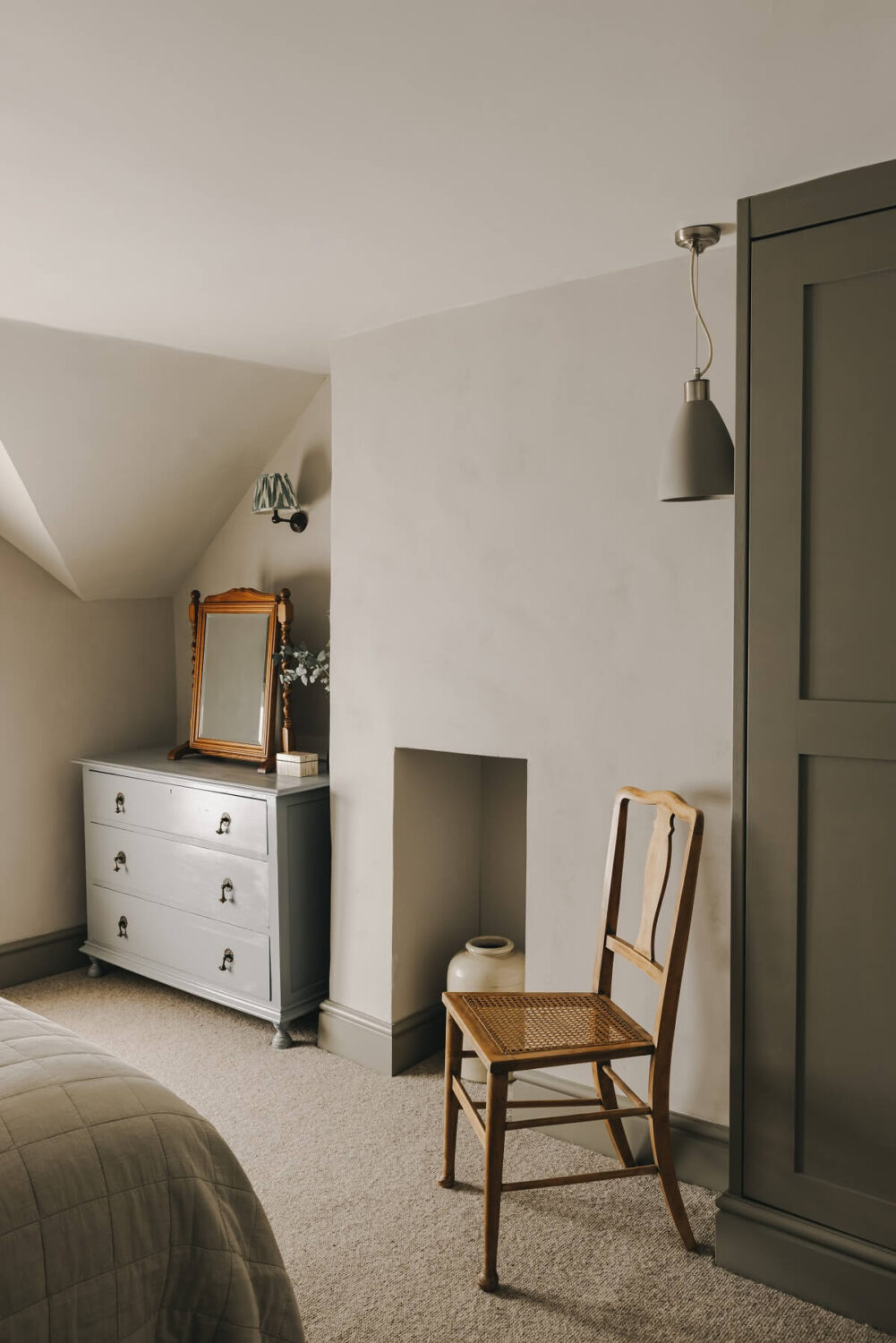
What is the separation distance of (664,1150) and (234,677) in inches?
90.9

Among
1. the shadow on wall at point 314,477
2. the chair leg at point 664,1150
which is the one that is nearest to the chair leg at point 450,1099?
the chair leg at point 664,1150

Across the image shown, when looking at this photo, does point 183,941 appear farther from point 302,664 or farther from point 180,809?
point 302,664

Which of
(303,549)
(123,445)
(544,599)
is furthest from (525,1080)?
(123,445)

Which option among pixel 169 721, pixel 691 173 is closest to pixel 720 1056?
pixel 691 173

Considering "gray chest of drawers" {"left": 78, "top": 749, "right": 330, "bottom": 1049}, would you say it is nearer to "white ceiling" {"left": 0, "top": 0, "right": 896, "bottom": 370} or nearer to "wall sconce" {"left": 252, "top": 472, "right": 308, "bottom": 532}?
"wall sconce" {"left": 252, "top": 472, "right": 308, "bottom": 532}

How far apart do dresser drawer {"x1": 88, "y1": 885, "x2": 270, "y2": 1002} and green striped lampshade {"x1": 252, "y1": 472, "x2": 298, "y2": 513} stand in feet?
4.92

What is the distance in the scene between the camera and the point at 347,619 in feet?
10.7

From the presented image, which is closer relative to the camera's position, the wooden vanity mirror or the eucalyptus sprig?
the eucalyptus sprig

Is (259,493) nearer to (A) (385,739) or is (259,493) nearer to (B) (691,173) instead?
(A) (385,739)

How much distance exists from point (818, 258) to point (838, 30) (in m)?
0.56

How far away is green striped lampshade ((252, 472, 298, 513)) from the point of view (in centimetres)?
366

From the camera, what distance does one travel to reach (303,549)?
3.89 metres

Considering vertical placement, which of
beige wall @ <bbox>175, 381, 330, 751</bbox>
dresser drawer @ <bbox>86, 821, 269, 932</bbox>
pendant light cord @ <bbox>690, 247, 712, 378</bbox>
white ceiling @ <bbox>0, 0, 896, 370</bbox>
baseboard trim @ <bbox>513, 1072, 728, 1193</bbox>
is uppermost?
white ceiling @ <bbox>0, 0, 896, 370</bbox>

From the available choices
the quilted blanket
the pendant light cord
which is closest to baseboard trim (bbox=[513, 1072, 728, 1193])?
the quilted blanket
